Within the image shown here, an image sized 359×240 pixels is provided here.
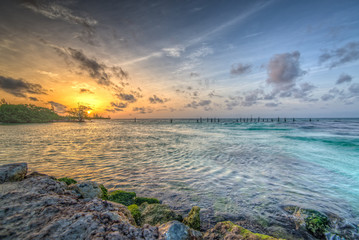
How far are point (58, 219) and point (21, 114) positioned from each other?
10311 cm

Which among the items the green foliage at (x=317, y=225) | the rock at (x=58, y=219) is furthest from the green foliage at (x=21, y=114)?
the green foliage at (x=317, y=225)

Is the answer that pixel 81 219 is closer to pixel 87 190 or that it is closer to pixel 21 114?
pixel 87 190

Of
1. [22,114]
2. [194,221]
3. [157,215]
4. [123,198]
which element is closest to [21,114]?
[22,114]

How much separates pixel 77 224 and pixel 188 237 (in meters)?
1.77

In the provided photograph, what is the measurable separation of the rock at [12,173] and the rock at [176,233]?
4.38 meters

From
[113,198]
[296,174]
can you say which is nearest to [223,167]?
[296,174]

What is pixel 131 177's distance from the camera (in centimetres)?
708

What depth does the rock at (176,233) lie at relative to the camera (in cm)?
240

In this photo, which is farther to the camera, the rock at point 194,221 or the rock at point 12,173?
the rock at point 12,173

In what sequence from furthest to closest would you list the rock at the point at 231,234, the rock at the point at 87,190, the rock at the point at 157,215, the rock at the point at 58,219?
the rock at the point at 87,190 → the rock at the point at 157,215 → the rock at the point at 231,234 → the rock at the point at 58,219

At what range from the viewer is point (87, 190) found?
4.25 meters

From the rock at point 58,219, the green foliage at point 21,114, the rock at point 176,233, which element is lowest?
the rock at point 176,233

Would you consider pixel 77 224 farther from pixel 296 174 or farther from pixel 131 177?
pixel 296 174

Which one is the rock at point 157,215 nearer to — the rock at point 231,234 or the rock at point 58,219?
the rock at point 58,219
